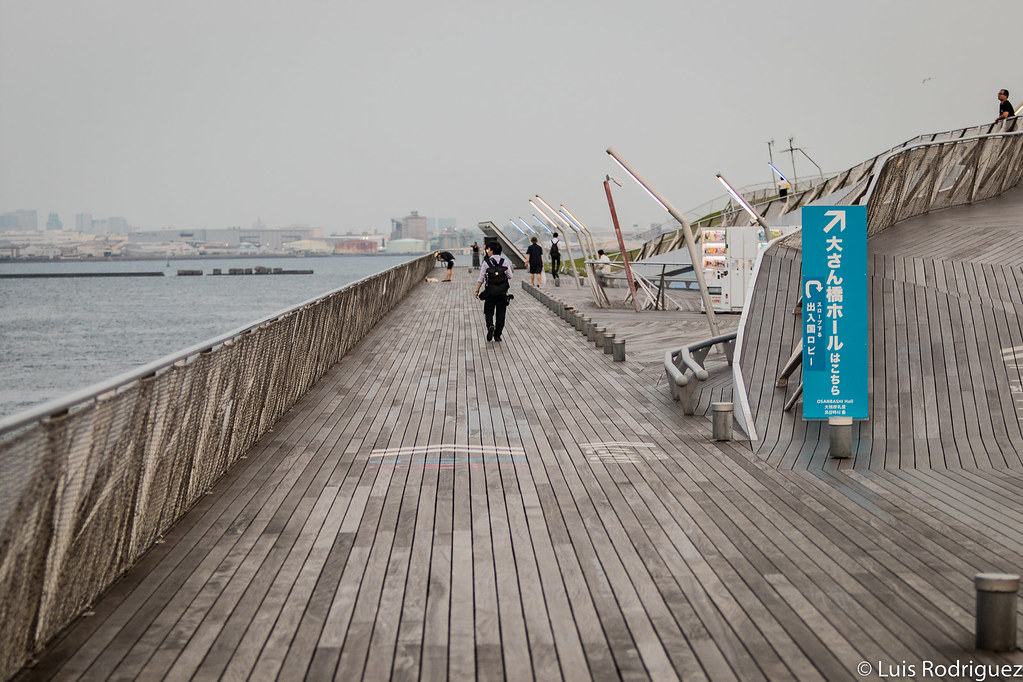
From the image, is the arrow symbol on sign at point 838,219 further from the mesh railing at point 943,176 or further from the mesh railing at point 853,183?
the mesh railing at point 943,176

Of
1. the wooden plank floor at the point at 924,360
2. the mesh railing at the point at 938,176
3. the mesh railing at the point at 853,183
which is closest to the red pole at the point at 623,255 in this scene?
the mesh railing at the point at 853,183

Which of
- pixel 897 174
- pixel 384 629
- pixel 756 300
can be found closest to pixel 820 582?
pixel 384 629

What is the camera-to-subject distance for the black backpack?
663 inches

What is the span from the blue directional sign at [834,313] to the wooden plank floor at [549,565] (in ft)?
1.84

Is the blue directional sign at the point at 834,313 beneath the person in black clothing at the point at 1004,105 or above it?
beneath

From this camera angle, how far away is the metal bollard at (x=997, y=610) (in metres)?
4.14

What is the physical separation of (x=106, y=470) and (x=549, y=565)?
2.18 metres

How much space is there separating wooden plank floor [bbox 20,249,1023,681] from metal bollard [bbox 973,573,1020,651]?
0.20ft

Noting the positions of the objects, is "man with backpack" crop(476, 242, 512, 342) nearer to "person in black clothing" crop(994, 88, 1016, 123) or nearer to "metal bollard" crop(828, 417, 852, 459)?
"metal bollard" crop(828, 417, 852, 459)

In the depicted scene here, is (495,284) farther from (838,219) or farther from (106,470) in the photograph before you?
(106,470)

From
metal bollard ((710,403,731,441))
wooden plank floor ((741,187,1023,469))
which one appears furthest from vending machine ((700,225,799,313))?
metal bollard ((710,403,731,441))

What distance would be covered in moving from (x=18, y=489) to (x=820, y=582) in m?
3.51

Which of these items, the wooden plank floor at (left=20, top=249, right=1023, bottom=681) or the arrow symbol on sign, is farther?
the arrow symbol on sign

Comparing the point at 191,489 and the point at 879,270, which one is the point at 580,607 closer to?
the point at 191,489
